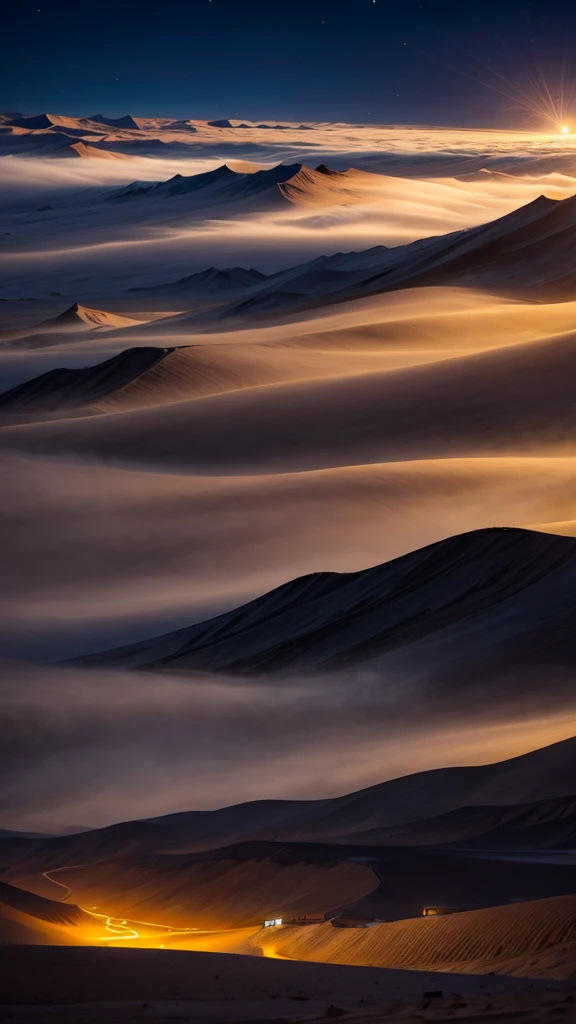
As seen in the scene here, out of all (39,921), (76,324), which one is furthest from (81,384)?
(39,921)

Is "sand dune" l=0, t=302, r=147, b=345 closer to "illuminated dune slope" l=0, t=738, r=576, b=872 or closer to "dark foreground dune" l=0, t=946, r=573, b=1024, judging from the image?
"illuminated dune slope" l=0, t=738, r=576, b=872

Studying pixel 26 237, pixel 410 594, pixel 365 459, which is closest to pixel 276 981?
pixel 410 594

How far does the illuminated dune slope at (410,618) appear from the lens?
12688mm

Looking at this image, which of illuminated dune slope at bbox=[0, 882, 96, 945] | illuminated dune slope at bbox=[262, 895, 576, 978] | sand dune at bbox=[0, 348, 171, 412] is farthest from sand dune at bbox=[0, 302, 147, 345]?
illuminated dune slope at bbox=[262, 895, 576, 978]

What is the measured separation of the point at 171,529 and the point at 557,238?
4360cm

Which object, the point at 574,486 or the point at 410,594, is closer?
the point at 410,594

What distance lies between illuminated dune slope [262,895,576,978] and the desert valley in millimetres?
20

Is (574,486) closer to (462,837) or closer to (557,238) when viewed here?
(462,837)

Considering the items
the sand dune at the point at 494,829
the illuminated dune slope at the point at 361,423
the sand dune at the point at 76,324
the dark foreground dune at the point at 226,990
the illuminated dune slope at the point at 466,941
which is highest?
the sand dune at the point at 76,324

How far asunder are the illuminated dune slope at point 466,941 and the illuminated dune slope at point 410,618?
5366 mm

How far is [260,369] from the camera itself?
38.3m

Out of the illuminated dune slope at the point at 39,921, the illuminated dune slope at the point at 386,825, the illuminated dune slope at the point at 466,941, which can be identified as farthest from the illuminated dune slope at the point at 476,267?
the illuminated dune slope at the point at 466,941

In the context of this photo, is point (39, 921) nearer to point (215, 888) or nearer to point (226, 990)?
point (215, 888)

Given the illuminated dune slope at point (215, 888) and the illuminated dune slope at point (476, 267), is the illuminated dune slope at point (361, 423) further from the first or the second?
the illuminated dune slope at point (476, 267)
